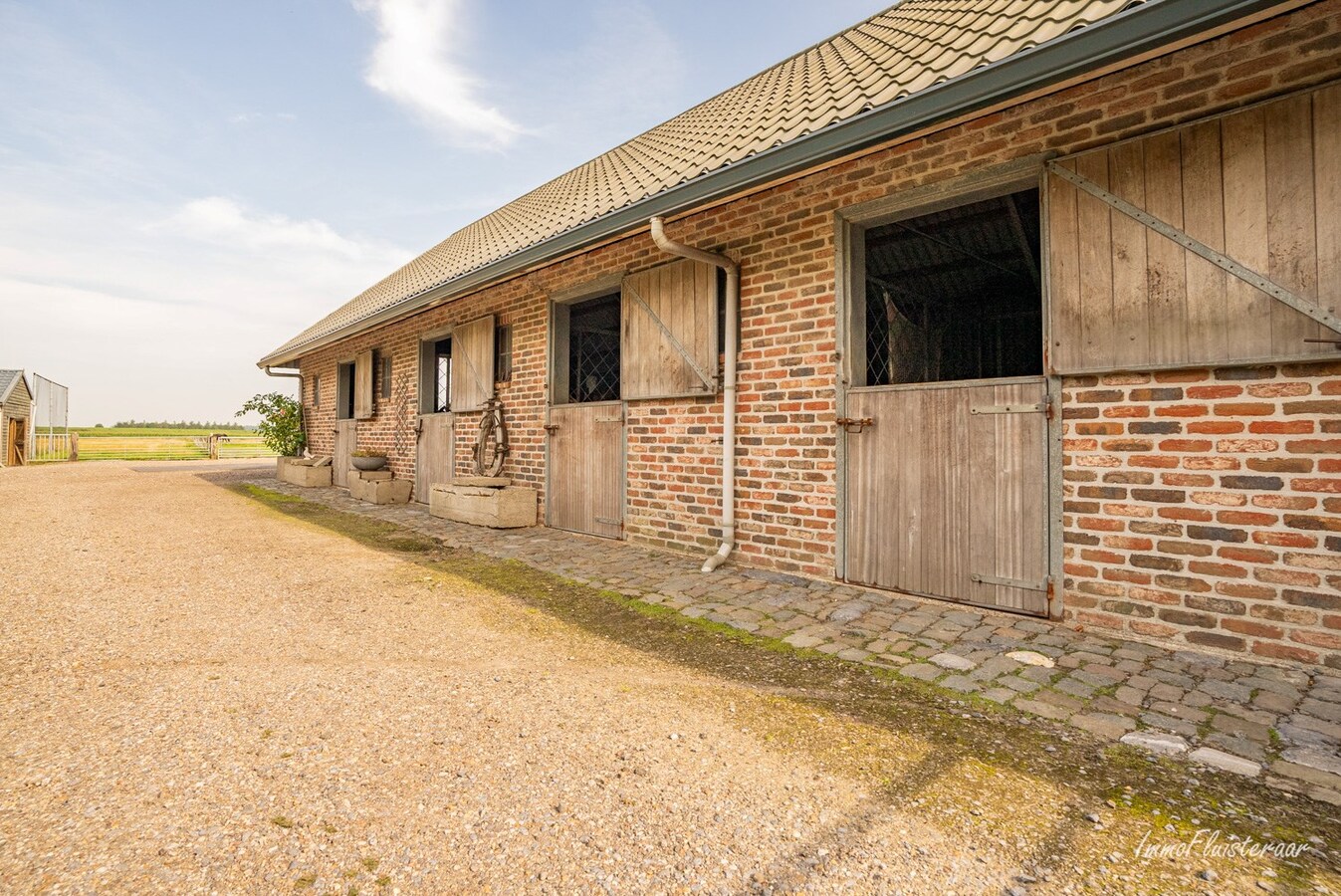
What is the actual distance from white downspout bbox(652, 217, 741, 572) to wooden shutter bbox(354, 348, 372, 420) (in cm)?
766

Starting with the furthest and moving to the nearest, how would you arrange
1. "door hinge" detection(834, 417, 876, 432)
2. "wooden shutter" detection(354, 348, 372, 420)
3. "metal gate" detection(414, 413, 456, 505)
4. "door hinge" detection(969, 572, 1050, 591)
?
"wooden shutter" detection(354, 348, 372, 420) < "metal gate" detection(414, 413, 456, 505) < "door hinge" detection(834, 417, 876, 432) < "door hinge" detection(969, 572, 1050, 591)

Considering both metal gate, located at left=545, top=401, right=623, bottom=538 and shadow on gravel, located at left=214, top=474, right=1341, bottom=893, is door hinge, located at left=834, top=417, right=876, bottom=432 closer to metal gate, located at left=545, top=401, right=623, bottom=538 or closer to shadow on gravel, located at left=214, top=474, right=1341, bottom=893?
shadow on gravel, located at left=214, top=474, right=1341, bottom=893

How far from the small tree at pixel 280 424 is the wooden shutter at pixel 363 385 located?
380cm

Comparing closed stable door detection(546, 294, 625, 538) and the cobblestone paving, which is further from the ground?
closed stable door detection(546, 294, 625, 538)

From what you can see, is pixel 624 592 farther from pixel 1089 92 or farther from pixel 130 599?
pixel 1089 92

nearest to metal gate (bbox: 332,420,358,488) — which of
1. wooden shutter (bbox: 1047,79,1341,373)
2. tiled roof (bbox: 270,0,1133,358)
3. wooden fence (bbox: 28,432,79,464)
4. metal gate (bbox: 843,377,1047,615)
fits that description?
tiled roof (bbox: 270,0,1133,358)

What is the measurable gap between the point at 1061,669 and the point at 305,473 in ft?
41.0

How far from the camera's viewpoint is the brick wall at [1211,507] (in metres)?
2.63

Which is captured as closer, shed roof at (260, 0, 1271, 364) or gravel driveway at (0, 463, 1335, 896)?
gravel driveway at (0, 463, 1335, 896)

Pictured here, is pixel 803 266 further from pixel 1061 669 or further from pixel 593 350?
pixel 593 350

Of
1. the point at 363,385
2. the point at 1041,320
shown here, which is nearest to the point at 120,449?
the point at 363,385

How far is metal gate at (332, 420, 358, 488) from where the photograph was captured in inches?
435

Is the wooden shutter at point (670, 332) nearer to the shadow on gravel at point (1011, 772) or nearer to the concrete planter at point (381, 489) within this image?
the shadow on gravel at point (1011, 772)

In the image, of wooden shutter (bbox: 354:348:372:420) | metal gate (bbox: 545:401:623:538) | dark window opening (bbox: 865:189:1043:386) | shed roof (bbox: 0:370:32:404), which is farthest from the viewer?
shed roof (bbox: 0:370:32:404)
